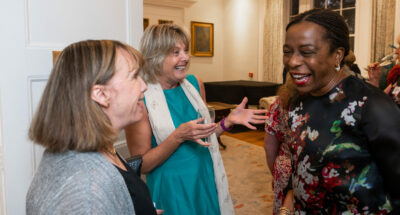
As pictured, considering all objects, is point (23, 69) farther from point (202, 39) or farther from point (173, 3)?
point (202, 39)

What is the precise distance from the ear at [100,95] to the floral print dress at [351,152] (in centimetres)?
78

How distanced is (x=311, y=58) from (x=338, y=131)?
0.29m

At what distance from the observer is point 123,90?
0.86 meters

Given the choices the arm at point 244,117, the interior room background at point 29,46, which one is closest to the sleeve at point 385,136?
the arm at point 244,117

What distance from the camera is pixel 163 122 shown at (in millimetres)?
1595

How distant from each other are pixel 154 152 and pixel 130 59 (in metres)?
0.72

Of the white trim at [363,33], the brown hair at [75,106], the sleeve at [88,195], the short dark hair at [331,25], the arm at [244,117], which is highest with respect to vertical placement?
the white trim at [363,33]

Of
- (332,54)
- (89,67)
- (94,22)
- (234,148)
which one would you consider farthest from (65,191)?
(234,148)

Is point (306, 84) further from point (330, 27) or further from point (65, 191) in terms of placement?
point (65, 191)

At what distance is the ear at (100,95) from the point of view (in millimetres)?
799

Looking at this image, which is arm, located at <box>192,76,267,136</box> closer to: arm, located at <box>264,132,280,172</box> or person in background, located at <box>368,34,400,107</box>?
arm, located at <box>264,132,280,172</box>

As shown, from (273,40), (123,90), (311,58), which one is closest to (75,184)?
(123,90)

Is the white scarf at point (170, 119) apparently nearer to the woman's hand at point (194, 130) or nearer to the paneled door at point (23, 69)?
the woman's hand at point (194, 130)

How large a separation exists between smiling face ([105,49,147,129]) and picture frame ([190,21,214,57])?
26.4ft
